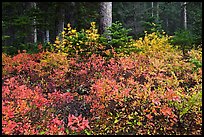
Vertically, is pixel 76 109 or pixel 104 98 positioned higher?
pixel 104 98

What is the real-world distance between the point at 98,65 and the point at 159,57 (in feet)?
6.32

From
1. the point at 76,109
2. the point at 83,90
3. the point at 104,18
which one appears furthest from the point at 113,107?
the point at 104,18

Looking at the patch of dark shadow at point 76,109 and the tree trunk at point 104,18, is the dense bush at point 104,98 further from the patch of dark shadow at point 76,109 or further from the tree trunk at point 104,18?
the tree trunk at point 104,18

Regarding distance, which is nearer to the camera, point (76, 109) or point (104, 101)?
point (104, 101)

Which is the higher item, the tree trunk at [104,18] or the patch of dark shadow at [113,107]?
the tree trunk at [104,18]

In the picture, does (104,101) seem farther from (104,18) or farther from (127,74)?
(104,18)

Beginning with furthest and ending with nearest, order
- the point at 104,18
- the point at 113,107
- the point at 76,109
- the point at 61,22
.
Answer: the point at 61,22 → the point at 104,18 → the point at 76,109 → the point at 113,107

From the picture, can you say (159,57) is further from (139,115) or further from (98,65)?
(139,115)

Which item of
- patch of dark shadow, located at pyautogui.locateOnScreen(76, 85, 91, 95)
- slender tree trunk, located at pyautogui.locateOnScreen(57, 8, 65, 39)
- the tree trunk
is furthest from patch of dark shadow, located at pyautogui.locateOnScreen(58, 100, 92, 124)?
slender tree trunk, located at pyautogui.locateOnScreen(57, 8, 65, 39)

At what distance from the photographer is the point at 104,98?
512 cm

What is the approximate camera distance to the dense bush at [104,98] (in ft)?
14.7

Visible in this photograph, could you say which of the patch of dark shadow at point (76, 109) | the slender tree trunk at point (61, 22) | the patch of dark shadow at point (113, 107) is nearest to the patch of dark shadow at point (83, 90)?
the patch of dark shadow at point (76, 109)

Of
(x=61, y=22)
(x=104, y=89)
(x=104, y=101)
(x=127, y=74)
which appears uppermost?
(x=61, y=22)

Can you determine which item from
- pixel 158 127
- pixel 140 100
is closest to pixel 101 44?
pixel 140 100
